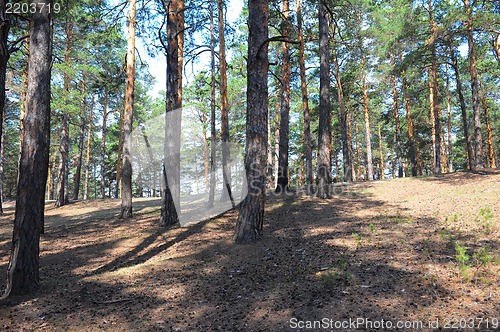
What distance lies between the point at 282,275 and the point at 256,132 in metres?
3.41

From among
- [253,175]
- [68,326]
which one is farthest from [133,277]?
[253,175]

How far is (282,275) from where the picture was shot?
5473 millimetres

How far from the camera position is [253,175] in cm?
719

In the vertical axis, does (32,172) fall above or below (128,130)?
below

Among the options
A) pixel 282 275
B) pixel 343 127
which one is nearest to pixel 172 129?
pixel 282 275

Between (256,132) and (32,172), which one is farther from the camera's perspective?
(256,132)

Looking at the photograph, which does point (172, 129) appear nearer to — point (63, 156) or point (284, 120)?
point (284, 120)

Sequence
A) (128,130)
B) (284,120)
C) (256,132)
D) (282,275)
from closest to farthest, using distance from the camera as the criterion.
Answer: (282,275) → (256,132) → (128,130) → (284,120)

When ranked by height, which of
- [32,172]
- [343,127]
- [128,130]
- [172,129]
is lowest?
[32,172]

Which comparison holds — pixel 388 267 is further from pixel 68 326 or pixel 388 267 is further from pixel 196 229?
pixel 196 229

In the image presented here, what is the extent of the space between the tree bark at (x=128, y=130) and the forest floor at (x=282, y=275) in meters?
2.93

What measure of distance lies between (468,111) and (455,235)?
1215 inches

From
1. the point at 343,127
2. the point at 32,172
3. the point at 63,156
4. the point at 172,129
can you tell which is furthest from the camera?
the point at 343,127

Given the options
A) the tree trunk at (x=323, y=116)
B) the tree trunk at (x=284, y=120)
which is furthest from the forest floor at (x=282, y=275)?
the tree trunk at (x=284, y=120)
